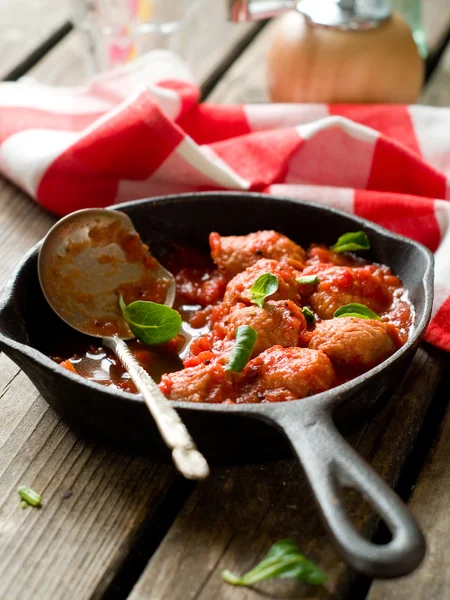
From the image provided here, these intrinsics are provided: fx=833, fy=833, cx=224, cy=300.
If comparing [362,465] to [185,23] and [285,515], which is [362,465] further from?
[185,23]

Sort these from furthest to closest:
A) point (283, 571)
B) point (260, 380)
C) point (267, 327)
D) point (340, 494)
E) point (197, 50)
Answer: point (197, 50) → point (267, 327) → point (260, 380) → point (283, 571) → point (340, 494)

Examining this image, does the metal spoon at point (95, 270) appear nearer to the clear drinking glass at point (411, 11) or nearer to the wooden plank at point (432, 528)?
the wooden plank at point (432, 528)

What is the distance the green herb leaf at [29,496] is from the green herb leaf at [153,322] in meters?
0.44

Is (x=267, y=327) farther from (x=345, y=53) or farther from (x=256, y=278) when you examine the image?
(x=345, y=53)

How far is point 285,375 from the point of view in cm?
166

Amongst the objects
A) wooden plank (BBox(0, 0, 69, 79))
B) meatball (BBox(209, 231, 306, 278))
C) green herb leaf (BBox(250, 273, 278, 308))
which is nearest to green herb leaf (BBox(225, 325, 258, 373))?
green herb leaf (BBox(250, 273, 278, 308))

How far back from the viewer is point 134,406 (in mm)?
1551

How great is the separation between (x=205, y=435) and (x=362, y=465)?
13.1 inches

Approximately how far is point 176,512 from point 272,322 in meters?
0.45

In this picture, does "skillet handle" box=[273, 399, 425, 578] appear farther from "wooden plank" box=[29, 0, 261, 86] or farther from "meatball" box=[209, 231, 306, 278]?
"wooden plank" box=[29, 0, 261, 86]

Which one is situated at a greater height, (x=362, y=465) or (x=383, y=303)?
(x=362, y=465)

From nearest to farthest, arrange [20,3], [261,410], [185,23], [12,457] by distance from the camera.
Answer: [261,410], [12,457], [185,23], [20,3]

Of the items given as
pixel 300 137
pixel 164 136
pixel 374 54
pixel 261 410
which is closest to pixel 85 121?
pixel 164 136

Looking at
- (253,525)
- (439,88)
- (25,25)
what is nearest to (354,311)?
(253,525)
